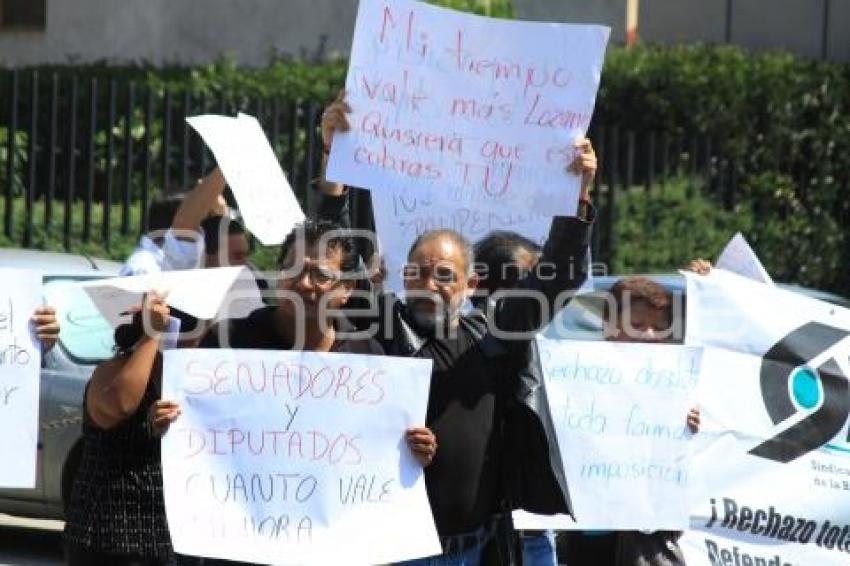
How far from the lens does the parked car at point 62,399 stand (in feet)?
29.9

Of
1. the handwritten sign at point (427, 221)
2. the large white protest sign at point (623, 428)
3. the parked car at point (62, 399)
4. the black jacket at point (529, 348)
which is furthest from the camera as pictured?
the parked car at point (62, 399)

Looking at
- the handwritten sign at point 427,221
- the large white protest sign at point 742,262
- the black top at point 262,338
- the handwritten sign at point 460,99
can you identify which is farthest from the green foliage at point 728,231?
the black top at point 262,338

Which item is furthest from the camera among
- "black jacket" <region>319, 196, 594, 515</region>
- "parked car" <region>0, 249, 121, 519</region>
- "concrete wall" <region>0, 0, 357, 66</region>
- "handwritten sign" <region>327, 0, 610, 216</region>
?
"concrete wall" <region>0, 0, 357, 66</region>

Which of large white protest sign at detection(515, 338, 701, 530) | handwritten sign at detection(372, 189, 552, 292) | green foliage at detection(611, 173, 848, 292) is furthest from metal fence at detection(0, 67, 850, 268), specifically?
large white protest sign at detection(515, 338, 701, 530)

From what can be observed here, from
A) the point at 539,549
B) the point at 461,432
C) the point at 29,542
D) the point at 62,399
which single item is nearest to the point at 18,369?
the point at 461,432

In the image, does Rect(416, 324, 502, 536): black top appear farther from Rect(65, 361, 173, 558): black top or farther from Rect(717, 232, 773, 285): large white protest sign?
Rect(717, 232, 773, 285): large white protest sign

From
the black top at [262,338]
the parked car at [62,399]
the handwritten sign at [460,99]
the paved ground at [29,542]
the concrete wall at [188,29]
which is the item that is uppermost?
the concrete wall at [188,29]

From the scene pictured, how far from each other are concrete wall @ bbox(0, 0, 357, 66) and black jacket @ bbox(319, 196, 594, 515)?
13.7 metres

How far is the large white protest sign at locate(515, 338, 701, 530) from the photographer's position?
232 inches

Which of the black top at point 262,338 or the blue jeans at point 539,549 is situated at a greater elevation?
the black top at point 262,338

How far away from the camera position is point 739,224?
51.2 feet

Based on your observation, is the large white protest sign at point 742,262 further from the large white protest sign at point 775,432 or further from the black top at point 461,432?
the black top at point 461,432

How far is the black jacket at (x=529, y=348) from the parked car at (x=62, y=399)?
12.8ft

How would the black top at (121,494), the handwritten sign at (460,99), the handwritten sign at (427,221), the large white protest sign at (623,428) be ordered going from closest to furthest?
the black top at (121,494) → the large white protest sign at (623,428) → the handwritten sign at (460,99) → the handwritten sign at (427,221)
